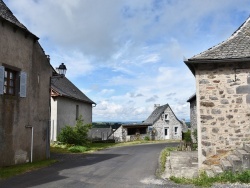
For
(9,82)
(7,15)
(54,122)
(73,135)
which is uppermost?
(7,15)

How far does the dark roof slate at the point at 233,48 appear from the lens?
404 inches

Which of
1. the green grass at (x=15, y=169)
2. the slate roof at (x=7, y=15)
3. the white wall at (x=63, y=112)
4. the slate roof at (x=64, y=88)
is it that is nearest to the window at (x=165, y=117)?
the slate roof at (x=64, y=88)

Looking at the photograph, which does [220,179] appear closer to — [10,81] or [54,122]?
[10,81]

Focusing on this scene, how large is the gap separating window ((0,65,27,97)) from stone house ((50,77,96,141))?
29.2 ft

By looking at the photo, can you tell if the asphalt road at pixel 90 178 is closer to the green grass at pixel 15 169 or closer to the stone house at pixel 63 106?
the green grass at pixel 15 169

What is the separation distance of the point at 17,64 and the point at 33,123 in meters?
3.14

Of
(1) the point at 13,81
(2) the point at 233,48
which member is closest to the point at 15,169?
(1) the point at 13,81

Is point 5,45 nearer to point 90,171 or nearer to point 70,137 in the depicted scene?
point 90,171

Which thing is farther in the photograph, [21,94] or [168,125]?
[168,125]

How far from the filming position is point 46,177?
1022 centimetres

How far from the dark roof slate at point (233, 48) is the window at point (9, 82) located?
8.12m

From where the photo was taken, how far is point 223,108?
1034cm

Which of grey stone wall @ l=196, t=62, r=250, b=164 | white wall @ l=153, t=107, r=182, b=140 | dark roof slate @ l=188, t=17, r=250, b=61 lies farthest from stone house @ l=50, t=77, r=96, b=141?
white wall @ l=153, t=107, r=182, b=140

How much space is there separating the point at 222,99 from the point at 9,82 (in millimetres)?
9224
